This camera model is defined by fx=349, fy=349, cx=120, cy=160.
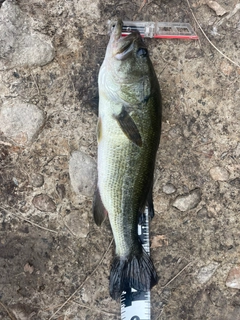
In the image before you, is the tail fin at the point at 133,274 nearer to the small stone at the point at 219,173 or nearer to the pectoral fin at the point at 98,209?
the pectoral fin at the point at 98,209

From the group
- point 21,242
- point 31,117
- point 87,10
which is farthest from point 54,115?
point 21,242

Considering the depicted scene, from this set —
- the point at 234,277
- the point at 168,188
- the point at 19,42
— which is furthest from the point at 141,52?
the point at 234,277

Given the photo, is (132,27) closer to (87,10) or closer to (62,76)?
(87,10)

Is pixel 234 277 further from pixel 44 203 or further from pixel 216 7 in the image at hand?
pixel 216 7

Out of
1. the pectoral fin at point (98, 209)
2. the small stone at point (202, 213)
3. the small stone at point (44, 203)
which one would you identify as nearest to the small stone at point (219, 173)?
the small stone at point (202, 213)

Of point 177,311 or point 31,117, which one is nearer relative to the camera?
point 31,117
